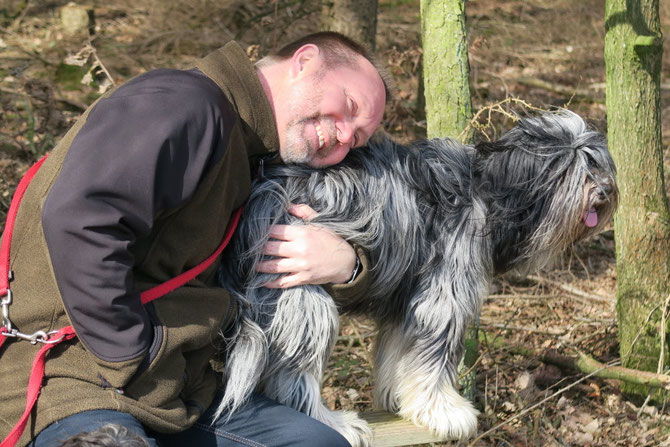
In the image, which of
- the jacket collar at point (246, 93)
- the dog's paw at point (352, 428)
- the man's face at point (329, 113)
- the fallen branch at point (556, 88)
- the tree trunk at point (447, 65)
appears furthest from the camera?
the fallen branch at point (556, 88)

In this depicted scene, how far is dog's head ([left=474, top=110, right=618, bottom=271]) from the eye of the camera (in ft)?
10.7

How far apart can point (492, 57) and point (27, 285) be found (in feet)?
25.3

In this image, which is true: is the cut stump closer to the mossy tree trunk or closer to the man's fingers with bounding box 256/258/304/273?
the man's fingers with bounding box 256/258/304/273

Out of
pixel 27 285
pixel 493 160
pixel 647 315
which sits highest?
pixel 493 160

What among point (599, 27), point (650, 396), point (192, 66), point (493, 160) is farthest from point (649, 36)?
point (599, 27)

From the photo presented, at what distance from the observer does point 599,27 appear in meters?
10.8

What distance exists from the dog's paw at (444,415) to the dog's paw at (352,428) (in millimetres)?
245

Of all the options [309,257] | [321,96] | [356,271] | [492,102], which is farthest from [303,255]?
[492,102]

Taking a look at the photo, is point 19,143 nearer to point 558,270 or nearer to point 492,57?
point 558,270

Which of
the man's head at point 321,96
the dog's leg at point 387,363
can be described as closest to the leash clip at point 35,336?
the man's head at point 321,96

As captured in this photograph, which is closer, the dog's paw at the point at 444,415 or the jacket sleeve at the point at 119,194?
the jacket sleeve at the point at 119,194

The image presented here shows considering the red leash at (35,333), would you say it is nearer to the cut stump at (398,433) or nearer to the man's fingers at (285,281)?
the man's fingers at (285,281)

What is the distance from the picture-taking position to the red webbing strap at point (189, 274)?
262 cm

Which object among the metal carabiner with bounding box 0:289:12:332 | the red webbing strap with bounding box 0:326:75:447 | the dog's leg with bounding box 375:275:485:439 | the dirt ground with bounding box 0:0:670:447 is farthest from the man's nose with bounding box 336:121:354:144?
the metal carabiner with bounding box 0:289:12:332
